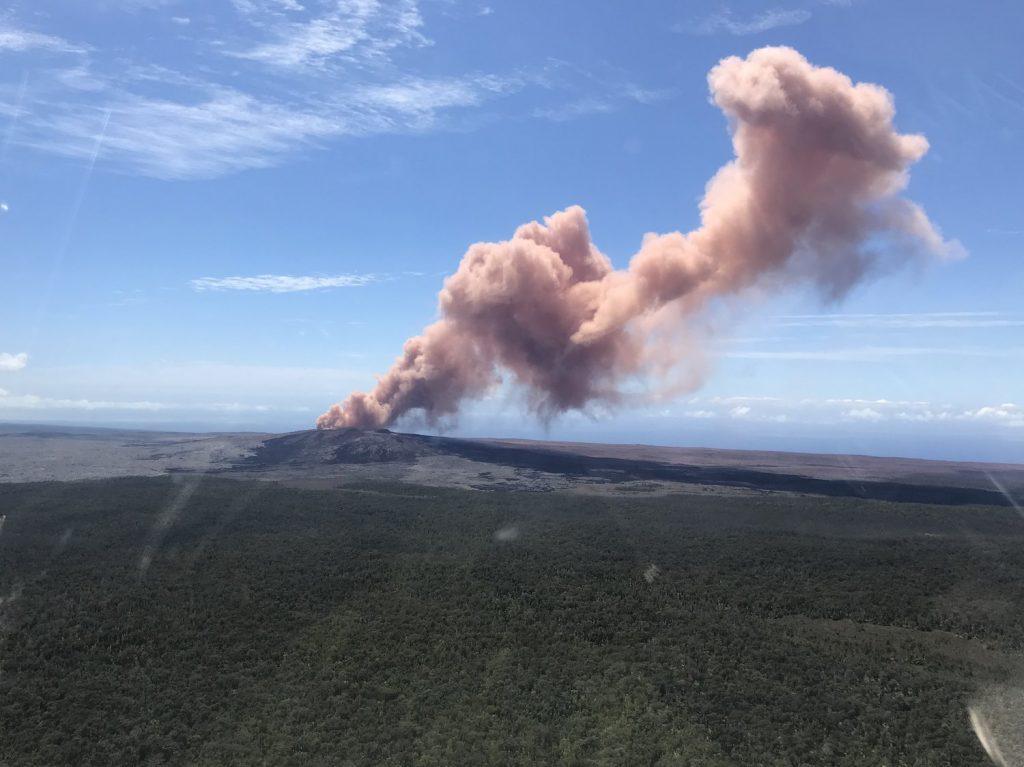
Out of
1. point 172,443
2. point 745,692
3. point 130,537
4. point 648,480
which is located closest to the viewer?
point 745,692

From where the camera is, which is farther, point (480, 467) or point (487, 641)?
point (480, 467)

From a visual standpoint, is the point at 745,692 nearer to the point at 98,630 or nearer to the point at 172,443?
the point at 98,630

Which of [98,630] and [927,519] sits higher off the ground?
[927,519]

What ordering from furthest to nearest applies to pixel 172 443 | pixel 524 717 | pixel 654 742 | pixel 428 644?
pixel 172 443 → pixel 428 644 → pixel 524 717 → pixel 654 742

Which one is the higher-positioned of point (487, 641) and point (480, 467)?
point (480, 467)

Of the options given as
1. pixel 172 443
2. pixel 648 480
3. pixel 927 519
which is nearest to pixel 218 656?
pixel 927 519
